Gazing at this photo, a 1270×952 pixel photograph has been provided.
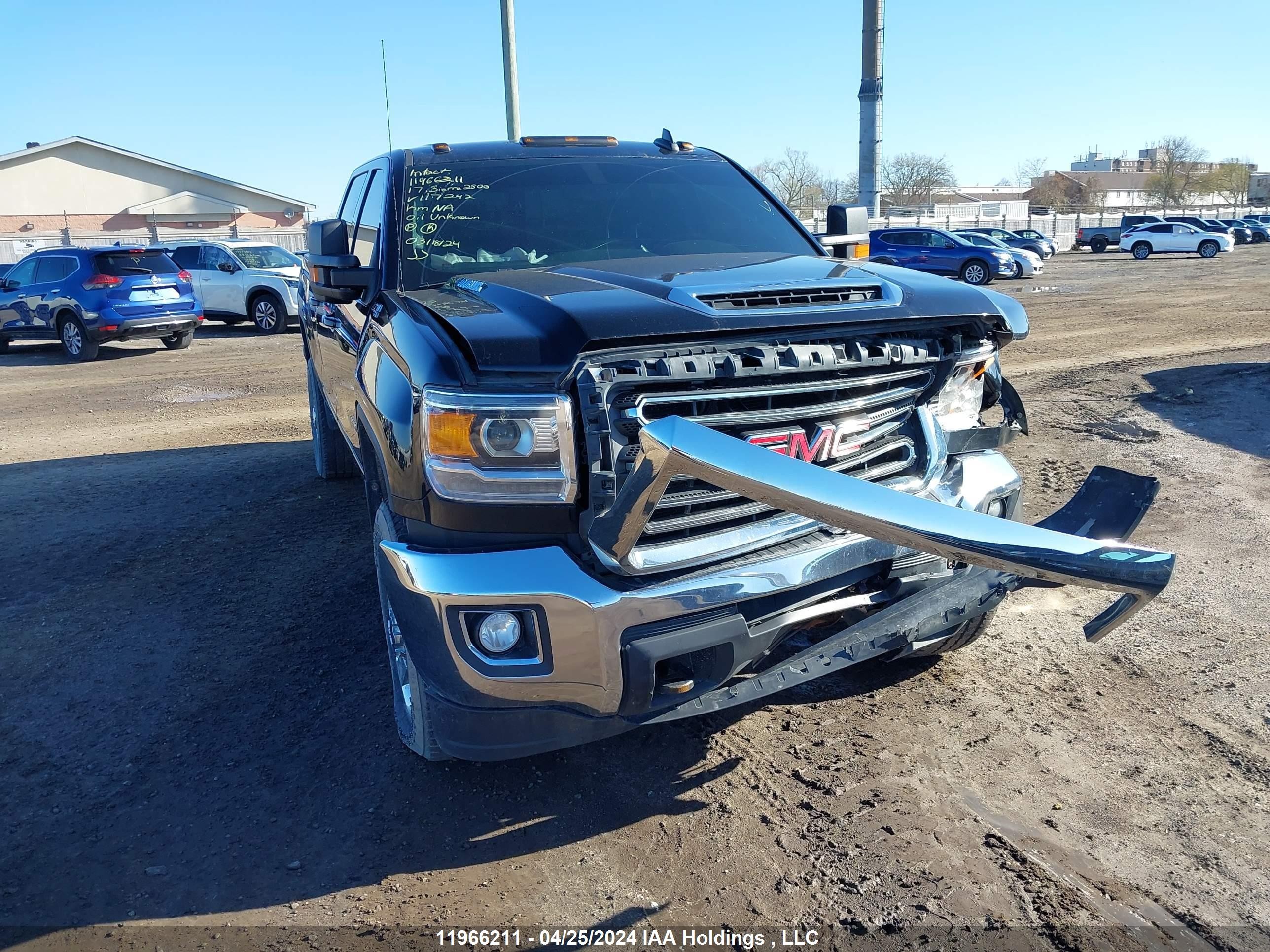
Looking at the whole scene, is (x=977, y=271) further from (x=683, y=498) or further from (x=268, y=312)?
(x=683, y=498)

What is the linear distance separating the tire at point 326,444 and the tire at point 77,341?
10.7 metres

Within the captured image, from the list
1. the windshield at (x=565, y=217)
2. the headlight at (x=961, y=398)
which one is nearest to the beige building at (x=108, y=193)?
the windshield at (x=565, y=217)

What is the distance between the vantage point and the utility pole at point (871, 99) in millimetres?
16062

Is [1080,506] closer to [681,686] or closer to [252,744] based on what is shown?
[681,686]

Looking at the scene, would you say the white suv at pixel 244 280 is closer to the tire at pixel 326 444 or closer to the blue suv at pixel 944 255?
the tire at pixel 326 444

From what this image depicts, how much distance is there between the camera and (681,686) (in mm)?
2590

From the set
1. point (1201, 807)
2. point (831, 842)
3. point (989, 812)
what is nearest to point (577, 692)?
point (831, 842)

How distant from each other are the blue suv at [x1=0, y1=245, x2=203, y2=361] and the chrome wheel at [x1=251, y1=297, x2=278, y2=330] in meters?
1.76

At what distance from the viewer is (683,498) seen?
257cm

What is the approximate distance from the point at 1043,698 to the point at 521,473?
2.23 metres

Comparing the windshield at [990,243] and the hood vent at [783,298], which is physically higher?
the windshield at [990,243]

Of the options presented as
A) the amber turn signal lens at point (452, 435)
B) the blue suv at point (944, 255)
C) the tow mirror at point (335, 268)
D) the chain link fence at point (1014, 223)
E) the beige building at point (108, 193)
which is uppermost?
the beige building at point (108, 193)

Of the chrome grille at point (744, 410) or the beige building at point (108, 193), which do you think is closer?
the chrome grille at point (744, 410)

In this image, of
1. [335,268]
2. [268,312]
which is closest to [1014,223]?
[268,312]
